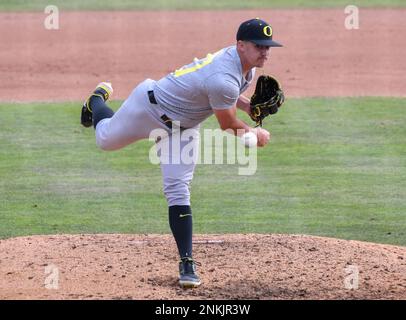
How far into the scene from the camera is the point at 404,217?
8.98 m

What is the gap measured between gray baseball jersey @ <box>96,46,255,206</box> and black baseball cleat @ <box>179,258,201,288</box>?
0.43 m

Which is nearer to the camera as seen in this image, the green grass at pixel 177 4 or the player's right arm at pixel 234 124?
the player's right arm at pixel 234 124

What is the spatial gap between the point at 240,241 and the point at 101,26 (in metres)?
13.8

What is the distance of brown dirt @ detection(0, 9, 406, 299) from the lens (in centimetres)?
648

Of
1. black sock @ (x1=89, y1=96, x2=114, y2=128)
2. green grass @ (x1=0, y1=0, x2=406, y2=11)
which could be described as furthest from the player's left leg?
green grass @ (x1=0, y1=0, x2=406, y2=11)

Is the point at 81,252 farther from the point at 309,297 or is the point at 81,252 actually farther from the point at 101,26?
the point at 101,26

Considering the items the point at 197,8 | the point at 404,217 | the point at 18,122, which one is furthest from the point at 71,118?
the point at 197,8

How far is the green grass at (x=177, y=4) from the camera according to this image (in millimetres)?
23312

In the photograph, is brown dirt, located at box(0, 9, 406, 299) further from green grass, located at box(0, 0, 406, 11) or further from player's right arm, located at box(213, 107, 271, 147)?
player's right arm, located at box(213, 107, 271, 147)

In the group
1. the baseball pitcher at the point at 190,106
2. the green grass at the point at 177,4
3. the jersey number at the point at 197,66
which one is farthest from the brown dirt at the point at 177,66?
the jersey number at the point at 197,66

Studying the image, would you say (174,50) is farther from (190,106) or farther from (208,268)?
(190,106)

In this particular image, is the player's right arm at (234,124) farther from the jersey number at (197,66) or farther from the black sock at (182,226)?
the black sock at (182,226)

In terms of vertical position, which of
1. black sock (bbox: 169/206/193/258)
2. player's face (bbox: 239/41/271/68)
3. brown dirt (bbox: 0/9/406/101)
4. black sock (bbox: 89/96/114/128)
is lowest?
black sock (bbox: 169/206/193/258)

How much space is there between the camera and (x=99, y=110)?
733 cm
